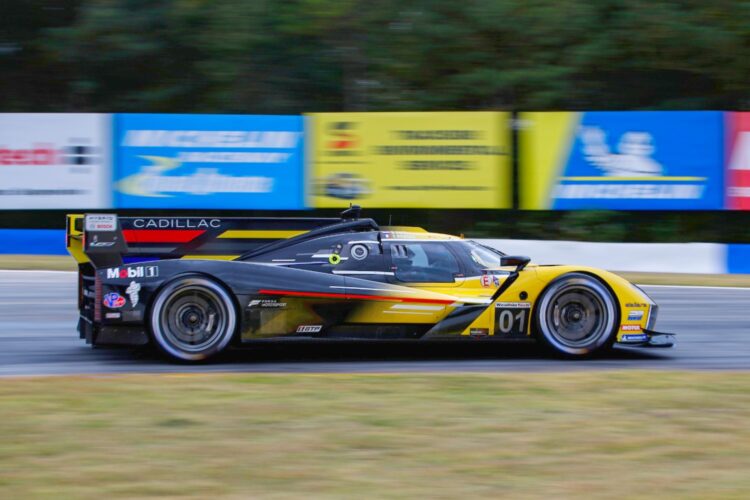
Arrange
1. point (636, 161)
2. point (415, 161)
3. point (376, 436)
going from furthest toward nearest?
point (415, 161) → point (636, 161) → point (376, 436)

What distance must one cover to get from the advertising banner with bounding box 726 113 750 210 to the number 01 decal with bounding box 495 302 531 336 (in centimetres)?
1079

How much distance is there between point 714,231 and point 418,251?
12536mm

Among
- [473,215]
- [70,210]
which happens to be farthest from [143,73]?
[473,215]

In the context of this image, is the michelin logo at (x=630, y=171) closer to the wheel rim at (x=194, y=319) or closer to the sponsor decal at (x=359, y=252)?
the sponsor decal at (x=359, y=252)

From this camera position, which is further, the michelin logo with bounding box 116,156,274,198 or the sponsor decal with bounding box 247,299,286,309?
the michelin logo with bounding box 116,156,274,198

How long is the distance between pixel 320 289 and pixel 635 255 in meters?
9.76

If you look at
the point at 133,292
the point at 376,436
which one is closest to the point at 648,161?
the point at 133,292

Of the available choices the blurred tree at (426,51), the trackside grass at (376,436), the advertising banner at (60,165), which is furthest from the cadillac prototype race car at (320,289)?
the blurred tree at (426,51)

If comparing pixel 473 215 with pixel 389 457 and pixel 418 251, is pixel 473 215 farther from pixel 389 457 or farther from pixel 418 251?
pixel 389 457

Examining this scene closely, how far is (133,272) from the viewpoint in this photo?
737cm

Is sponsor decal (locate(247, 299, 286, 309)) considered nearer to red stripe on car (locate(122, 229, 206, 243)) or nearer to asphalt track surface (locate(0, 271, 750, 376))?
asphalt track surface (locate(0, 271, 750, 376))

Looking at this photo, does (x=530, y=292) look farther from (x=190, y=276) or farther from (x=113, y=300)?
(x=113, y=300)

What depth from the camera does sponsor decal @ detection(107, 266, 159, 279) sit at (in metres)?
7.36

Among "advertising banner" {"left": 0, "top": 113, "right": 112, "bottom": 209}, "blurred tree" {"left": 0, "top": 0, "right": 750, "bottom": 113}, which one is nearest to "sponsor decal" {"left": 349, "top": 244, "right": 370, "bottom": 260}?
"advertising banner" {"left": 0, "top": 113, "right": 112, "bottom": 209}
